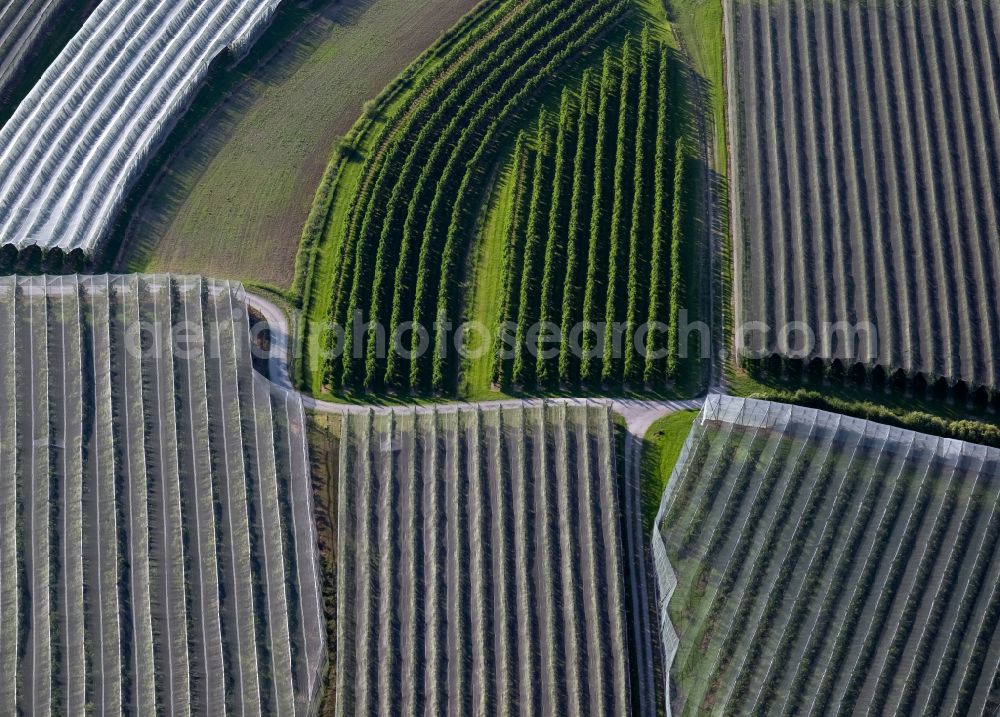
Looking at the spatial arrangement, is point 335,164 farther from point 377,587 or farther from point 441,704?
point 441,704

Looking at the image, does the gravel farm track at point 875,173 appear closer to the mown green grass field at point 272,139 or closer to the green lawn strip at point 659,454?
the green lawn strip at point 659,454

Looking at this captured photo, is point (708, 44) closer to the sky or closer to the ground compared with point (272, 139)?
closer to the sky

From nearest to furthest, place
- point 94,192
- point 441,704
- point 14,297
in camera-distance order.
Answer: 1. point 441,704
2. point 14,297
3. point 94,192

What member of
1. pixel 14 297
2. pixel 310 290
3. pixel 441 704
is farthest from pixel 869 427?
pixel 14 297

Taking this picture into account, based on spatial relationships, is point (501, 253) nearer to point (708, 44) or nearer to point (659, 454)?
point (659, 454)

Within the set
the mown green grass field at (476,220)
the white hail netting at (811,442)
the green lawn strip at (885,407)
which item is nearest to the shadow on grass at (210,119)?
the mown green grass field at (476,220)

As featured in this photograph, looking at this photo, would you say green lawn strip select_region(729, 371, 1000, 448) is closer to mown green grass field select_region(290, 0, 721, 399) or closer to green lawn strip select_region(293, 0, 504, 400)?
mown green grass field select_region(290, 0, 721, 399)

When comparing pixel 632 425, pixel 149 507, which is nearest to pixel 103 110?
pixel 149 507
